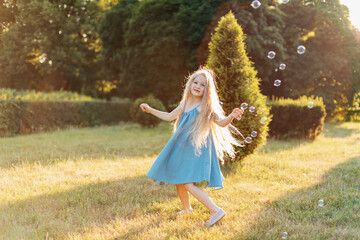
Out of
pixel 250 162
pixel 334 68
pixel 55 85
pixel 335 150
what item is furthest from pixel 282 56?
pixel 55 85

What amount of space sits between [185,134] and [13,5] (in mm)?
18398

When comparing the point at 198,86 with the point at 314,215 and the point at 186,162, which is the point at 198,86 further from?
the point at 314,215

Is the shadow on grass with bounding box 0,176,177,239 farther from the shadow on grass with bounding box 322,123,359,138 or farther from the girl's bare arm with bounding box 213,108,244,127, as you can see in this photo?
the shadow on grass with bounding box 322,123,359,138

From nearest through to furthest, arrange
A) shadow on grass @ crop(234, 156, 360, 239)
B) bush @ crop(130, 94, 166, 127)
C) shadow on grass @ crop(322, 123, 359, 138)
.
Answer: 1. shadow on grass @ crop(234, 156, 360, 239)
2. shadow on grass @ crop(322, 123, 359, 138)
3. bush @ crop(130, 94, 166, 127)

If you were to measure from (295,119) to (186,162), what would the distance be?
9.52 meters

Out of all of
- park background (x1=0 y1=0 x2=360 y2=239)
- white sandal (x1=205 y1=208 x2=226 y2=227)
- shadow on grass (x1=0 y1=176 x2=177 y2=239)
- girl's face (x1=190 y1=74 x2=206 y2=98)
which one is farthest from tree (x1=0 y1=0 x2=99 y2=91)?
white sandal (x1=205 y1=208 x2=226 y2=227)

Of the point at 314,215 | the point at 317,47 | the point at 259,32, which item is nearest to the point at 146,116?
the point at 259,32

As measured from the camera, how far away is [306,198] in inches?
200

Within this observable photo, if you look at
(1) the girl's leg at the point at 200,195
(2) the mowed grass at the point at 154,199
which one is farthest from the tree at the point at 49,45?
(1) the girl's leg at the point at 200,195

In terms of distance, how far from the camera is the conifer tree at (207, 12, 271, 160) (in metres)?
7.28

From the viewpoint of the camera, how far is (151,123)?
54.9 feet

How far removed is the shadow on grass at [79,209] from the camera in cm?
398

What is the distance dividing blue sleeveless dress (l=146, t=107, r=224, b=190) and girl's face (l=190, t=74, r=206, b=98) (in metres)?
0.24

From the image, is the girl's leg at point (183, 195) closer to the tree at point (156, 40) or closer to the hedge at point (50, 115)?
the hedge at point (50, 115)
